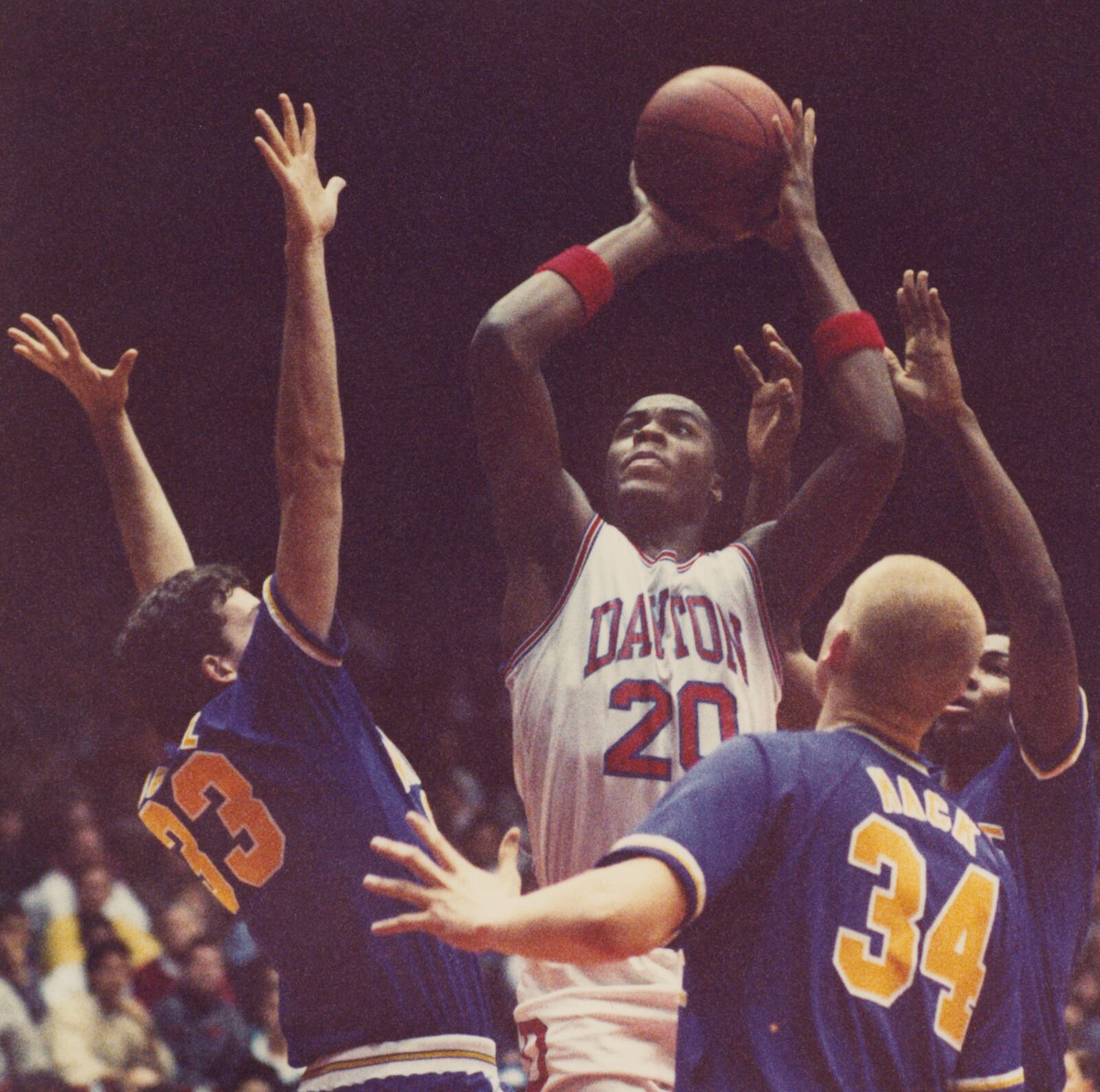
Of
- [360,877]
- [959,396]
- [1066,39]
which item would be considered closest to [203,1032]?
[360,877]

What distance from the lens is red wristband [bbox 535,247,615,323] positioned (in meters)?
3.83

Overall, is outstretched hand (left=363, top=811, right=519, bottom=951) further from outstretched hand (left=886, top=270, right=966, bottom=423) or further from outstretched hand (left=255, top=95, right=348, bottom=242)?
outstretched hand (left=886, top=270, right=966, bottom=423)

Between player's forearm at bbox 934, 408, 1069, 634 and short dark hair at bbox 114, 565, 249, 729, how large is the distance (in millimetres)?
1803

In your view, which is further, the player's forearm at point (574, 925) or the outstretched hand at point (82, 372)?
the outstretched hand at point (82, 372)

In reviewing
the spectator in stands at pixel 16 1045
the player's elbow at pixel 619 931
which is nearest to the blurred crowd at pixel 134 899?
the spectator in stands at pixel 16 1045

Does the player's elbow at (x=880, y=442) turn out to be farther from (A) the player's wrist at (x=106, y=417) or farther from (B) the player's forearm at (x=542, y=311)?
(A) the player's wrist at (x=106, y=417)

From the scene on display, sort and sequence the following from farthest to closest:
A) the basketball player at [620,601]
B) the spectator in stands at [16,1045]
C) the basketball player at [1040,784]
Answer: the spectator in stands at [16,1045]
the basketball player at [620,601]
the basketball player at [1040,784]

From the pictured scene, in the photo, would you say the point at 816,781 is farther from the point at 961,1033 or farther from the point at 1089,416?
the point at 1089,416

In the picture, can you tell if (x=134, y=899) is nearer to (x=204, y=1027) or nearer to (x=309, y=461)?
(x=204, y=1027)

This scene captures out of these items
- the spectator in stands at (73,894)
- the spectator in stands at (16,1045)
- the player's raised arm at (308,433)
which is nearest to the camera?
the player's raised arm at (308,433)

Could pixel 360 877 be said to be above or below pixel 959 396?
below

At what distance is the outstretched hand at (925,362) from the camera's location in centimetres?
397

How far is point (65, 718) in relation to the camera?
11.9m

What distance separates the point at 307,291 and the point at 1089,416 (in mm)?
8734
